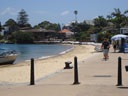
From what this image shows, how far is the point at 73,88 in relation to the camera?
42.6 ft

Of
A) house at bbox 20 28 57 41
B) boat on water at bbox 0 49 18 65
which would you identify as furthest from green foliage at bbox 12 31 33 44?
boat on water at bbox 0 49 18 65

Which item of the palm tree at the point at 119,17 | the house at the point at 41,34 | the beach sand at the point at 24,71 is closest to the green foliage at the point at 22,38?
the house at the point at 41,34

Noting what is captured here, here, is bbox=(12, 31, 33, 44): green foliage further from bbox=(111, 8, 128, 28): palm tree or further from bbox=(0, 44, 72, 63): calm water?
bbox=(111, 8, 128, 28): palm tree

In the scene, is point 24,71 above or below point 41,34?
below

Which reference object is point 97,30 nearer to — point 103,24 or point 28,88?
point 103,24

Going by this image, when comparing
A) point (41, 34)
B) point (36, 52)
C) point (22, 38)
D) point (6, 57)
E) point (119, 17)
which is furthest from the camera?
point (22, 38)

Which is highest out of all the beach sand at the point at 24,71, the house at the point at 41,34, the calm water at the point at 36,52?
the house at the point at 41,34

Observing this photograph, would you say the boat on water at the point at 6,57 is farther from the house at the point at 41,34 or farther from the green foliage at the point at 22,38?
Answer: the green foliage at the point at 22,38

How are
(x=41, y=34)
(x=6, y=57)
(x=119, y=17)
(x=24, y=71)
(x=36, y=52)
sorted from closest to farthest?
(x=24, y=71), (x=6, y=57), (x=36, y=52), (x=119, y=17), (x=41, y=34)

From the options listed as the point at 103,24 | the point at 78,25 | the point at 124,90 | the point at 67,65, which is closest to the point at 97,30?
the point at 103,24

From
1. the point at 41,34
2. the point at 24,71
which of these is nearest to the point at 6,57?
the point at 24,71

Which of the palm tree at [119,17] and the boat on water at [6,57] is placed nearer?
the boat on water at [6,57]

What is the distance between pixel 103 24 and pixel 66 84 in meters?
141

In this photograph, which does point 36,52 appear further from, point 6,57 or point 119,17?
point 6,57
